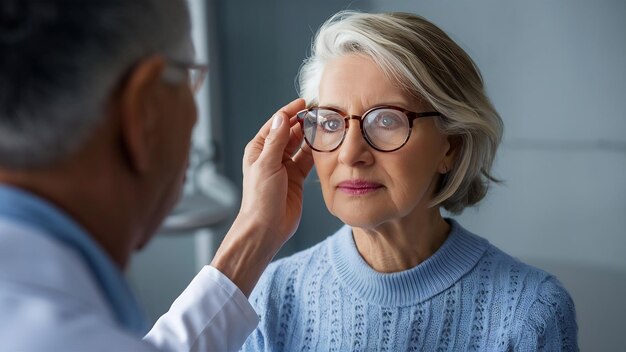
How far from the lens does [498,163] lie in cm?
248

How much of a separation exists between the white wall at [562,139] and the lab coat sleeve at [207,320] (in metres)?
1.41

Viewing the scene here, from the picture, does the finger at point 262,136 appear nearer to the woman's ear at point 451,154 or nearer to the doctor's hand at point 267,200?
the doctor's hand at point 267,200

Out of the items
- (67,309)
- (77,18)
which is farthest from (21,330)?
(77,18)

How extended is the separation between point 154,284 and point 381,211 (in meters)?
2.11

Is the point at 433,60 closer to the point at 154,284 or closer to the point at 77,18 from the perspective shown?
the point at 77,18

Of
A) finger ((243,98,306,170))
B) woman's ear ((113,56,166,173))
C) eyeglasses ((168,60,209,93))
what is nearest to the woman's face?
finger ((243,98,306,170))

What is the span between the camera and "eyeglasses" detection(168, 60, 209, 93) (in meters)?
0.84

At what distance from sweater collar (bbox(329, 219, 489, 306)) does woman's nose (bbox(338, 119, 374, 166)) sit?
0.81 ft

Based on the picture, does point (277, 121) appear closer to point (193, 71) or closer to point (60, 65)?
point (193, 71)

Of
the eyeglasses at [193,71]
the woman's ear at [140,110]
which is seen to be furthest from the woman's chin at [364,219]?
the woman's ear at [140,110]

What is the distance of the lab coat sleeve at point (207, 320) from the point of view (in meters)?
1.23

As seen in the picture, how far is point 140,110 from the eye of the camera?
799mm

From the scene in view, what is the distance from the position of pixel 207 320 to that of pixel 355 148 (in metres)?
0.45

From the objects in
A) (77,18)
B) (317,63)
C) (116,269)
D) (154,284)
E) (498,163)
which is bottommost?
(154,284)
